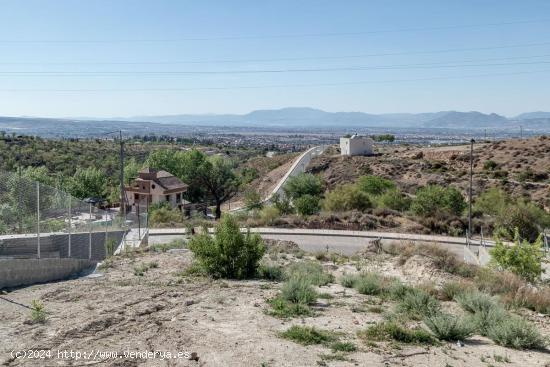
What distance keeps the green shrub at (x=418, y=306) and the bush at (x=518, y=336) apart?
5.38 ft

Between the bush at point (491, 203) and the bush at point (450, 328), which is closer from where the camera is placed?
the bush at point (450, 328)

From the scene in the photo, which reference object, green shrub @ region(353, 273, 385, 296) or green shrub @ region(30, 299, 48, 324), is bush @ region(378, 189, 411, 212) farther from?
green shrub @ region(30, 299, 48, 324)

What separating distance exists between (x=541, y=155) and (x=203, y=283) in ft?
249

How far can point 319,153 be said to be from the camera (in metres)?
101

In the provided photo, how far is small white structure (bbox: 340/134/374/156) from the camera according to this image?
9125 cm

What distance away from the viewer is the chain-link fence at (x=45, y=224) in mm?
14969

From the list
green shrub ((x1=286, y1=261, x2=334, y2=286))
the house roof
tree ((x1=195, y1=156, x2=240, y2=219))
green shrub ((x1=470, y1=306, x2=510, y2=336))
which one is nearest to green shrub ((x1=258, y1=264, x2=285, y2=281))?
green shrub ((x1=286, y1=261, x2=334, y2=286))

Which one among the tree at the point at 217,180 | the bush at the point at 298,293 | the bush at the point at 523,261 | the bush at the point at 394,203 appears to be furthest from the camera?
the tree at the point at 217,180

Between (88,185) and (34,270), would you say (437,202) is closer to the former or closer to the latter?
(34,270)

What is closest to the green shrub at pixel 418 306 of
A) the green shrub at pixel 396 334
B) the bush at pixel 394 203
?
the green shrub at pixel 396 334

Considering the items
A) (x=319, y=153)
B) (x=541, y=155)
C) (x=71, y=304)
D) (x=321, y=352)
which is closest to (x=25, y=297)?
(x=71, y=304)

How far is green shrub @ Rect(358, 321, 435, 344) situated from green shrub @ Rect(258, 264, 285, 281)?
643 centimetres

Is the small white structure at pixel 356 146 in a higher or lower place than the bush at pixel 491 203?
higher

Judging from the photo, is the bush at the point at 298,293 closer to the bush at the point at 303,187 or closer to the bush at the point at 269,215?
the bush at the point at 269,215
